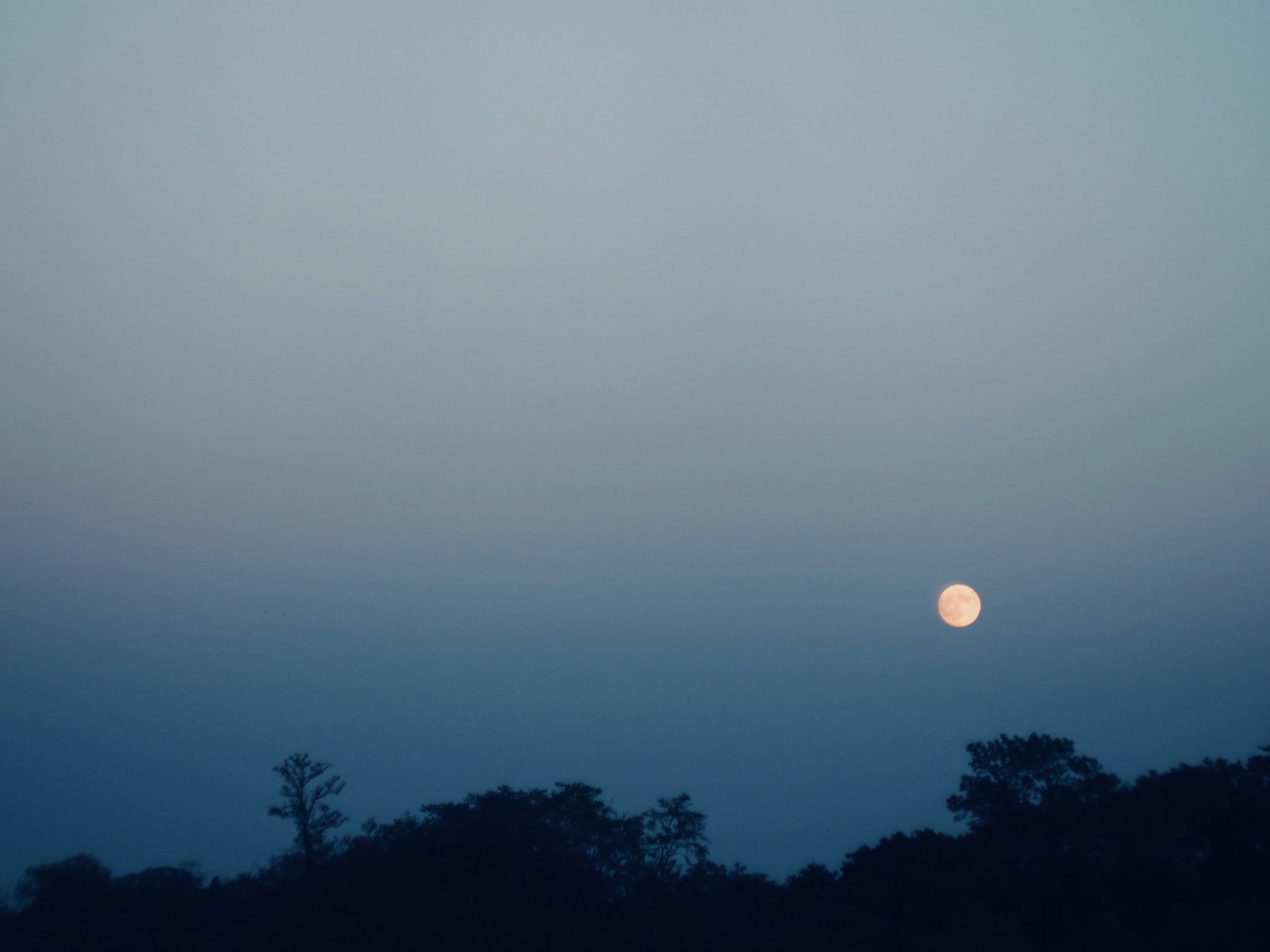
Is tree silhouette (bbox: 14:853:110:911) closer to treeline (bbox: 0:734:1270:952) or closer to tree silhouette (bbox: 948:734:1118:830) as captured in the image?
treeline (bbox: 0:734:1270:952)

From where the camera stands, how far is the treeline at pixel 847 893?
23312mm

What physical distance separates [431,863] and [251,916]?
21.1 feet

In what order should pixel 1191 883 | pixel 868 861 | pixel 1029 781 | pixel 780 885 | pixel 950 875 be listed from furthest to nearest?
pixel 780 885, pixel 868 861, pixel 1029 781, pixel 950 875, pixel 1191 883

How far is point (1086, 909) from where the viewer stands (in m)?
23.8

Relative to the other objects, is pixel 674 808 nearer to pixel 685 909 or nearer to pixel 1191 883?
pixel 685 909

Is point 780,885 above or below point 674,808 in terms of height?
below

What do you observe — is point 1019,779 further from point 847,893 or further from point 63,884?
point 63,884

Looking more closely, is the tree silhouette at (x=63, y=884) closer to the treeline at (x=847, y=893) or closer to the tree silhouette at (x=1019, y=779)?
the treeline at (x=847, y=893)

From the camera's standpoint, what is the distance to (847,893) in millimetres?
29188

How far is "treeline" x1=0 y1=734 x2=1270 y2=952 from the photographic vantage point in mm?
23312

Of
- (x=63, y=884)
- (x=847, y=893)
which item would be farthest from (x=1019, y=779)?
(x=63, y=884)

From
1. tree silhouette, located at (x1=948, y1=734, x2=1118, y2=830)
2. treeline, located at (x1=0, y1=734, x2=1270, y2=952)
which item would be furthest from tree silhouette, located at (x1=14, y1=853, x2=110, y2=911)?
tree silhouette, located at (x1=948, y1=734, x2=1118, y2=830)

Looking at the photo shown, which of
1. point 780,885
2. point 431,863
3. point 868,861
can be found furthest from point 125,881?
point 868,861

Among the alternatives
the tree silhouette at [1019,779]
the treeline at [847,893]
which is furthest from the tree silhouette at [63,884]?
the tree silhouette at [1019,779]
